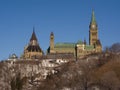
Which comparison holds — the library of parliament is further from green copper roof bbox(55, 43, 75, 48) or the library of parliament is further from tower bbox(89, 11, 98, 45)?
tower bbox(89, 11, 98, 45)

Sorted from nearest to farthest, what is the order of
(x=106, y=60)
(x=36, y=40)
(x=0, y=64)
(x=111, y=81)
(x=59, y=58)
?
(x=111, y=81), (x=106, y=60), (x=0, y=64), (x=59, y=58), (x=36, y=40)

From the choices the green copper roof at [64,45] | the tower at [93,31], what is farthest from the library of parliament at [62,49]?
the tower at [93,31]

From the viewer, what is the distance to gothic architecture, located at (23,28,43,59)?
578ft

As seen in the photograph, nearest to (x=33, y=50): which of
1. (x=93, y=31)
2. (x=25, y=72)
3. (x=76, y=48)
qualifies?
(x=76, y=48)

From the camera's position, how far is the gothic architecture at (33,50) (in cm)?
17632

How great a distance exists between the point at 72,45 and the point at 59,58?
9199 millimetres

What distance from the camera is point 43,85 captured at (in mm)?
140250

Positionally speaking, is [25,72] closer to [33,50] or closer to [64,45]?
[33,50]

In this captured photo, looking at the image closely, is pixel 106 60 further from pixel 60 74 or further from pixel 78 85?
pixel 78 85

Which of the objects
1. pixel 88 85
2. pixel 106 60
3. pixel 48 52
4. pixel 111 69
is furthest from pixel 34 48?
pixel 88 85

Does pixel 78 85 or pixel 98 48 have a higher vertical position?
pixel 98 48

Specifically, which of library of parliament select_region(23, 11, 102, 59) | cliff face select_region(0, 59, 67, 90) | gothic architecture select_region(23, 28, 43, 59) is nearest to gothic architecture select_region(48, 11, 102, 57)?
library of parliament select_region(23, 11, 102, 59)

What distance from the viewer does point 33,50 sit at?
589ft

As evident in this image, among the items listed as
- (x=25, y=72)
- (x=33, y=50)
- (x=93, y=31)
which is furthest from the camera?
(x=93, y=31)
